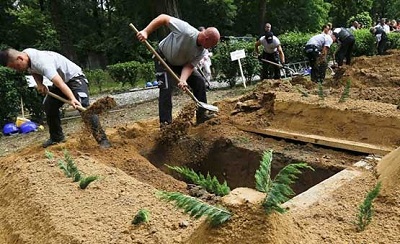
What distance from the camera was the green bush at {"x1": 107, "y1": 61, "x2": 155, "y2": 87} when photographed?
18.8 metres

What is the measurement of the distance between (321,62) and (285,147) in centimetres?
680

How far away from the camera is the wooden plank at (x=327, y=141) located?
190 inches

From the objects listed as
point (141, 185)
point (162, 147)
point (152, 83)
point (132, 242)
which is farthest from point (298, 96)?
point (152, 83)

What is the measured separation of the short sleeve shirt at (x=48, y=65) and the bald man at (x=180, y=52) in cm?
95

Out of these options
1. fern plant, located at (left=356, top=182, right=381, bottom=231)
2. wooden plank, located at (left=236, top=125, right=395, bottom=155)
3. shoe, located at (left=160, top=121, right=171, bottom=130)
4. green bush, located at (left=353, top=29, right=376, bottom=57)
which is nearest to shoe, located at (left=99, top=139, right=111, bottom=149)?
shoe, located at (left=160, top=121, right=171, bottom=130)

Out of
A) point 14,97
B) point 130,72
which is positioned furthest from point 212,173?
point 130,72

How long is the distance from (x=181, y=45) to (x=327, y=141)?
2.11 m

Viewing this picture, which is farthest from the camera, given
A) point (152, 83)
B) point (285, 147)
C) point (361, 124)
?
point (152, 83)

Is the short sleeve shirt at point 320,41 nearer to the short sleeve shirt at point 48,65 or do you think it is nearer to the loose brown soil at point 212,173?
the loose brown soil at point 212,173

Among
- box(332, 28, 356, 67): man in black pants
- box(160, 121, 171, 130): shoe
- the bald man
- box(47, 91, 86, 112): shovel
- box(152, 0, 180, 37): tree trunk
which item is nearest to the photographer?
box(47, 91, 86, 112): shovel

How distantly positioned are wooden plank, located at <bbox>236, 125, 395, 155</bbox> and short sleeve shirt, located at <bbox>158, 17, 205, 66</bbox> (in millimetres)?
1159

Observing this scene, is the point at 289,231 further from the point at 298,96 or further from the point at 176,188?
the point at 298,96

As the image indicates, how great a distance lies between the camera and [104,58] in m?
34.3

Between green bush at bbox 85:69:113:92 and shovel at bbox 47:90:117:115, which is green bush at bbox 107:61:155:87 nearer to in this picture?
green bush at bbox 85:69:113:92
